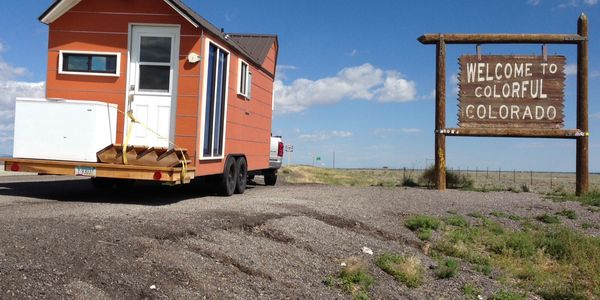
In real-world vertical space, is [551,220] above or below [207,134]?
below

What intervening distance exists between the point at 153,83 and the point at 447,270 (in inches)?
256

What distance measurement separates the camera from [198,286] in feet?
18.7

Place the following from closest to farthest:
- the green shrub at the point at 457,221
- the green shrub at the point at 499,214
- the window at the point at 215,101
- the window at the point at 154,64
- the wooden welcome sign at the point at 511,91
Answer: the window at the point at 154,64, the window at the point at 215,101, the green shrub at the point at 457,221, the green shrub at the point at 499,214, the wooden welcome sign at the point at 511,91

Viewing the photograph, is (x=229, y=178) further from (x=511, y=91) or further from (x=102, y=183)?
(x=511, y=91)

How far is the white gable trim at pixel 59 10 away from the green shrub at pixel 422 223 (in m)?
7.90

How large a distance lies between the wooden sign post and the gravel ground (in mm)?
5312

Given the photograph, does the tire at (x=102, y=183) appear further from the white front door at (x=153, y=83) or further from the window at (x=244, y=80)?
the window at (x=244, y=80)

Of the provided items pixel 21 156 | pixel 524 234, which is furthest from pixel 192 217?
pixel 524 234

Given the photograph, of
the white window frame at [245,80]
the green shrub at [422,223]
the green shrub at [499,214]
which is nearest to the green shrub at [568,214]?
the green shrub at [499,214]

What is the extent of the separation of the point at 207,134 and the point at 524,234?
659 cm

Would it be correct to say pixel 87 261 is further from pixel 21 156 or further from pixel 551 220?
pixel 551 220

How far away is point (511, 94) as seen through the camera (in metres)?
17.9

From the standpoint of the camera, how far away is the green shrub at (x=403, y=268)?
7854 millimetres

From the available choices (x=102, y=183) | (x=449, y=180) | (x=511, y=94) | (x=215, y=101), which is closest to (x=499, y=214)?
(x=511, y=94)
